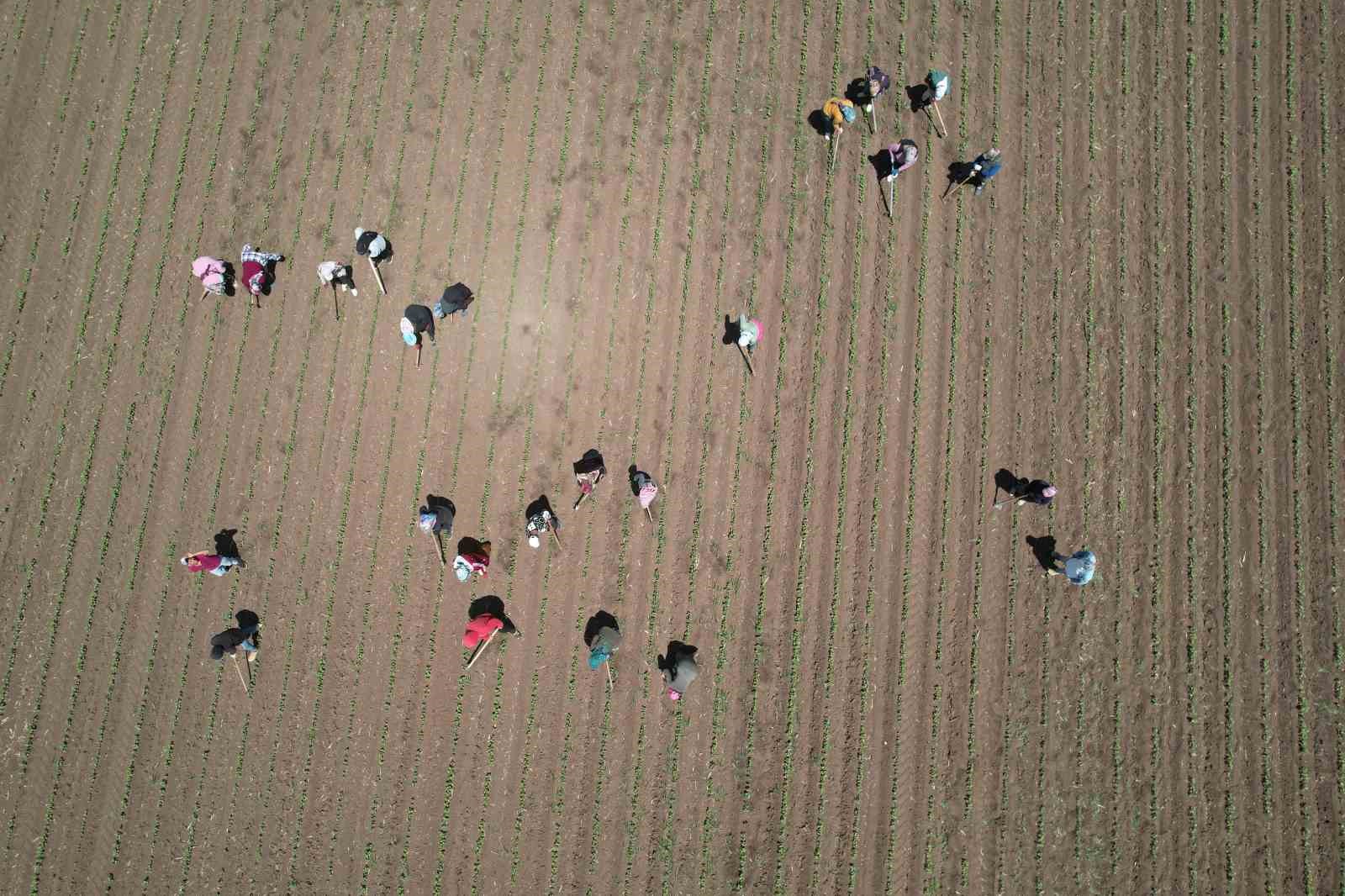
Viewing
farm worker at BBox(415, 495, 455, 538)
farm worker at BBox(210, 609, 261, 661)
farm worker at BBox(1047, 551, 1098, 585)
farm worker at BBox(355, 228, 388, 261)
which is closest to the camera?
farm worker at BBox(210, 609, 261, 661)

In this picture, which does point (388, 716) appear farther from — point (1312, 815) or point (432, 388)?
point (1312, 815)

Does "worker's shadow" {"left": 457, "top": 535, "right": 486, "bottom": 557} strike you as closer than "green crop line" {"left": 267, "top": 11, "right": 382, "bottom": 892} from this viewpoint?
No

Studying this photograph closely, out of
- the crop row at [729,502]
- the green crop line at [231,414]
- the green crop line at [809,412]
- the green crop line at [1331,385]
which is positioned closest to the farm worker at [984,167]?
the green crop line at [809,412]

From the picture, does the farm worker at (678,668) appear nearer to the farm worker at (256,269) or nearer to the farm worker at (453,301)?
the farm worker at (453,301)

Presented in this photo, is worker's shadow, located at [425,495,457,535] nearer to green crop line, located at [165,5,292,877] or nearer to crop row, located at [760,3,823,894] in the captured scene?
green crop line, located at [165,5,292,877]

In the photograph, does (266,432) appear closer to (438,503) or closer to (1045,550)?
(438,503)

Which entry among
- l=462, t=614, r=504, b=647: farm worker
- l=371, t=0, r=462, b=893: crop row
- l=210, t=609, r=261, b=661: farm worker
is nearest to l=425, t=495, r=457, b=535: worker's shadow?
l=371, t=0, r=462, b=893: crop row

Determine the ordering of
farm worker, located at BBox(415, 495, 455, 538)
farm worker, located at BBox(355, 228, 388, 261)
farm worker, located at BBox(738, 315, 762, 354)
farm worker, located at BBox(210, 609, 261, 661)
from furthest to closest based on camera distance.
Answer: farm worker, located at BBox(355, 228, 388, 261) → farm worker, located at BBox(738, 315, 762, 354) → farm worker, located at BBox(415, 495, 455, 538) → farm worker, located at BBox(210, 609, 261, 661)
